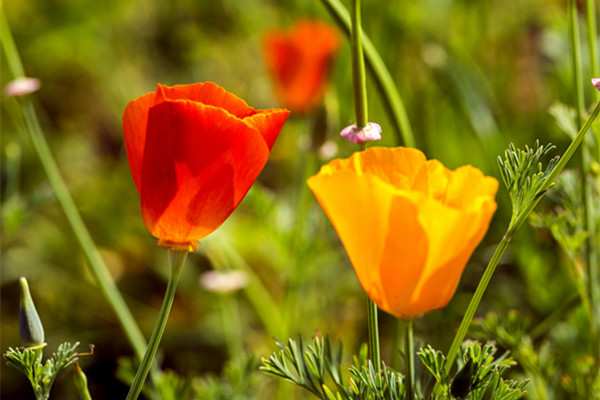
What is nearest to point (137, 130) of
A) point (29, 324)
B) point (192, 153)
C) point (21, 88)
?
point (192, 153)

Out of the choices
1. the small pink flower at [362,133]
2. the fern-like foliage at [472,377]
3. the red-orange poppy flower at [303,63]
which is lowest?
the fern-like foliage at [472,377]

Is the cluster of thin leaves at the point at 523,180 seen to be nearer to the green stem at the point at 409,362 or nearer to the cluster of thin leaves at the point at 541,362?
the green stem at the point at 409,362

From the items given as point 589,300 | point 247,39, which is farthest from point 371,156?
point 247,39

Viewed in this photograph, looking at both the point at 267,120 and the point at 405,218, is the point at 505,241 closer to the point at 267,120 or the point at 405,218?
the point at 405,218

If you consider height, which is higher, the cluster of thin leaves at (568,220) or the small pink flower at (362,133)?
the small pink flower at (362,133)

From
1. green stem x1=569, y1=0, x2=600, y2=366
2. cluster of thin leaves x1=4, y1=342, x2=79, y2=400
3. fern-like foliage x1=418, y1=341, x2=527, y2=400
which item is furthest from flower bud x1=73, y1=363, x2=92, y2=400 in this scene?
green stem x1=569, y1=0, x2=600, y2=366

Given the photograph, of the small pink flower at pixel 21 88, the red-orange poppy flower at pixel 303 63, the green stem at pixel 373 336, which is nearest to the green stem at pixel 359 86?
the green stem at pixel 373 336

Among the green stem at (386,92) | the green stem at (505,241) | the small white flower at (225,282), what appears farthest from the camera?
the small white flower at (225,282)
